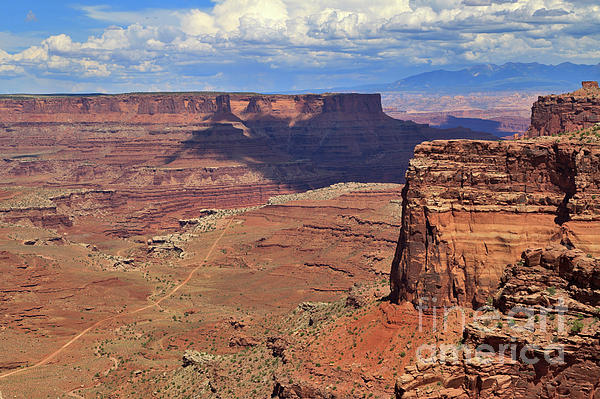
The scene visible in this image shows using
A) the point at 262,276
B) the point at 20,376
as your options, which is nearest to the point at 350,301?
the point at 20,376

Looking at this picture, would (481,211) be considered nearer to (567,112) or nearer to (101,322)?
(101,322)

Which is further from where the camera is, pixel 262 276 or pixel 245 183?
pixel 245 183

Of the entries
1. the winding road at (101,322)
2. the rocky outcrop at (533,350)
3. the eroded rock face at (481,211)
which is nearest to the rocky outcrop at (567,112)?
the winding road at (101,322)

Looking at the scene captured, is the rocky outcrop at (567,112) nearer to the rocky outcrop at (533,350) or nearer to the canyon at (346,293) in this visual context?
the canyon at (346,293)

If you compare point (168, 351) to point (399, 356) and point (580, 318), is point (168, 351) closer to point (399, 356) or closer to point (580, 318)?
point (399, 356)

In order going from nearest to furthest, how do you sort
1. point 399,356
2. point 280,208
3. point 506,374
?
point 506,374 < point 399,356 < point 280,208

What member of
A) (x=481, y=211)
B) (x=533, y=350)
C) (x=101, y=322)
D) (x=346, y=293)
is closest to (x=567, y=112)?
(x=346, y=293)

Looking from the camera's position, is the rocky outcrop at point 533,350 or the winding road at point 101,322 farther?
the winding road at point 101,322
